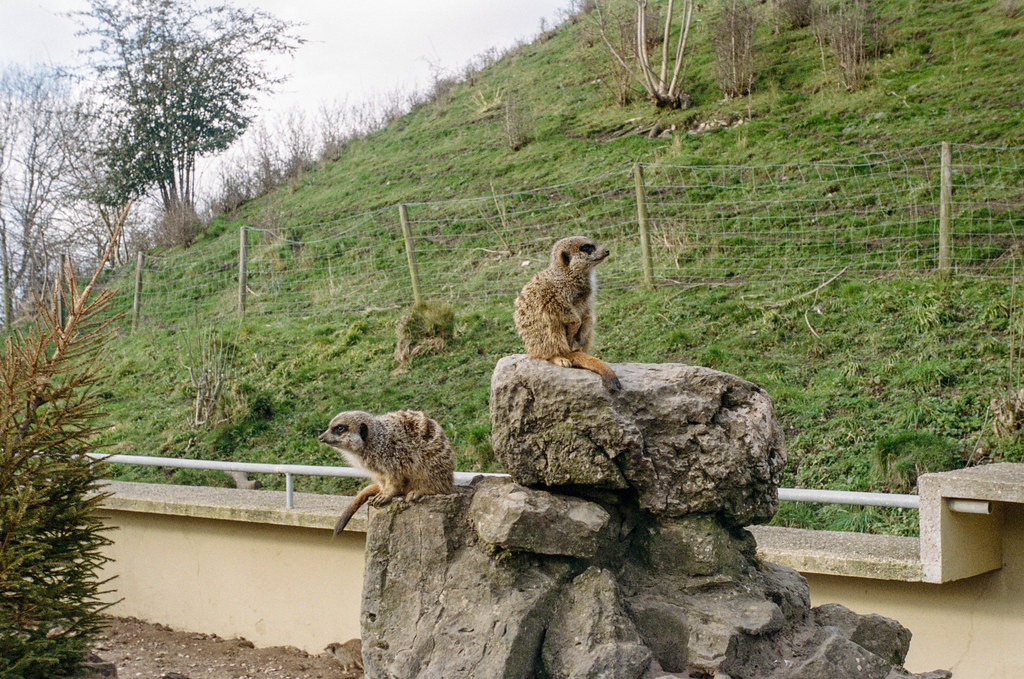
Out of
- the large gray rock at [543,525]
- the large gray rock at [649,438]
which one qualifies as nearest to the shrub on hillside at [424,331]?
the large gray rock at [649,438]

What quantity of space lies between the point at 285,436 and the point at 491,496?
19.0ft

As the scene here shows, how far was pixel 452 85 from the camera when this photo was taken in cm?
2155

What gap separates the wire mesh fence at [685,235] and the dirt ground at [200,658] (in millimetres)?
5611

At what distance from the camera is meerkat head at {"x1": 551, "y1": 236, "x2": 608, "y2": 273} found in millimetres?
3727

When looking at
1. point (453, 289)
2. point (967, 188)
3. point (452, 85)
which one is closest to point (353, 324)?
point (453, 289)

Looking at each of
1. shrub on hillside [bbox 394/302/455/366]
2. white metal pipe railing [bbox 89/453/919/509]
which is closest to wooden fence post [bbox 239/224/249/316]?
shrub on hillside [bbox 394/302/455/366]

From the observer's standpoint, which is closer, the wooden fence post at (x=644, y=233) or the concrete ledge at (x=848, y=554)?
the concrete ledge at (x=848, y=554)

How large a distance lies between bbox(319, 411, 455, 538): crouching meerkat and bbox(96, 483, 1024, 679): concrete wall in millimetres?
1513

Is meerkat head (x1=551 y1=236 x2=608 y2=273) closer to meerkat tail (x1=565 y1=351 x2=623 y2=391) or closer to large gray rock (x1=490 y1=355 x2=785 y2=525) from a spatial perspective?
meerkat tail (x1=565 y1=351 x2=623 y2=391)

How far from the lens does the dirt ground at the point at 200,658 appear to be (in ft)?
16.8

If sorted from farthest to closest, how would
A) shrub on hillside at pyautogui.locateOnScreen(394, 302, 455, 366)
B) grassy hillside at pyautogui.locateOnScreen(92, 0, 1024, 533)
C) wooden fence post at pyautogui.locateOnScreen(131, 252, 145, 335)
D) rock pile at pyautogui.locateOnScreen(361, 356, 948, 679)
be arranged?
wooden fence post at pyautogui.locateOnScreen(131, 252, 145, 335)
shrub on hillside at pyautogui.locateOnScreen(394, 302, 455, 366)
grassy hillside at pyautogui.locateOnScreen(92, 0, 1024, 533)
rock pile at pyautogui.locateOnScreen(361, 356, 948, 679)

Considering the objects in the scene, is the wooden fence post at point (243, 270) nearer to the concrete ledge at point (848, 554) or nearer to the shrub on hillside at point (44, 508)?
the shrub on hillside at point (44, 508)

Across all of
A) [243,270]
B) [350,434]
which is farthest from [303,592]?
[243,270]

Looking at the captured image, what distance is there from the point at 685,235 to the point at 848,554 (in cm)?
611
